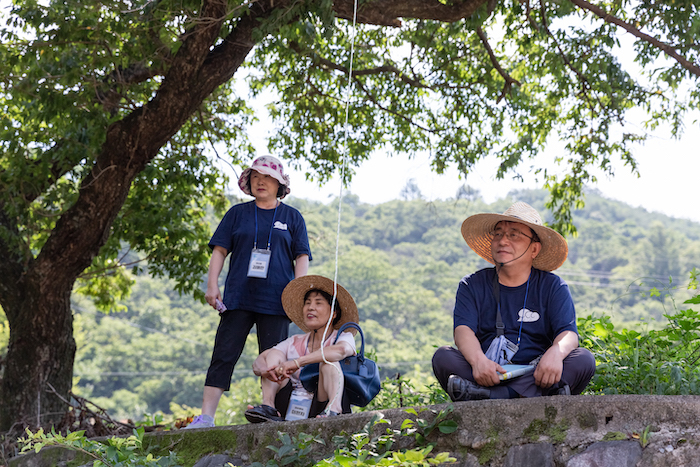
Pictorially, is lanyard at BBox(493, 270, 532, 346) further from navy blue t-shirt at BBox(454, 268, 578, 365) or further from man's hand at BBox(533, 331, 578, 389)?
man's hand at BBox(533, 331, 578, 389)

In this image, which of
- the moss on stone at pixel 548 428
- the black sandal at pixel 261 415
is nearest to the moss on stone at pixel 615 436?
the moss on stone at pixel 548 428

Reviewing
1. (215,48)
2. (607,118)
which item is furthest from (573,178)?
(215,48)

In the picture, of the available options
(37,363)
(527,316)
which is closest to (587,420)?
(527,316)

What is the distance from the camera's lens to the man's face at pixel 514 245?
3344mm

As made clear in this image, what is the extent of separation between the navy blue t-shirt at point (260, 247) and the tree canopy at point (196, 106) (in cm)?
71

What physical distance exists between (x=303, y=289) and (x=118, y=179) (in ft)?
8.34

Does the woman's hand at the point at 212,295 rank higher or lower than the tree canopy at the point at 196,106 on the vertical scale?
lower

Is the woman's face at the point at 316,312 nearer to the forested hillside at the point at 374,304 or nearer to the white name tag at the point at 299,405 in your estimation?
the white name tag at the point at 299,405

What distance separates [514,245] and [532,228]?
0.14m

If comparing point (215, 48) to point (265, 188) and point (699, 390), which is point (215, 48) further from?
point (699, 390)

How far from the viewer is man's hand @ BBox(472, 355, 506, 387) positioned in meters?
2.99

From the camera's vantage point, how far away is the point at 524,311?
327 cm

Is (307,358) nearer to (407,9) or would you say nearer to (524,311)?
(524,311)

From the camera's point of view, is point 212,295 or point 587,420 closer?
point 587,420
